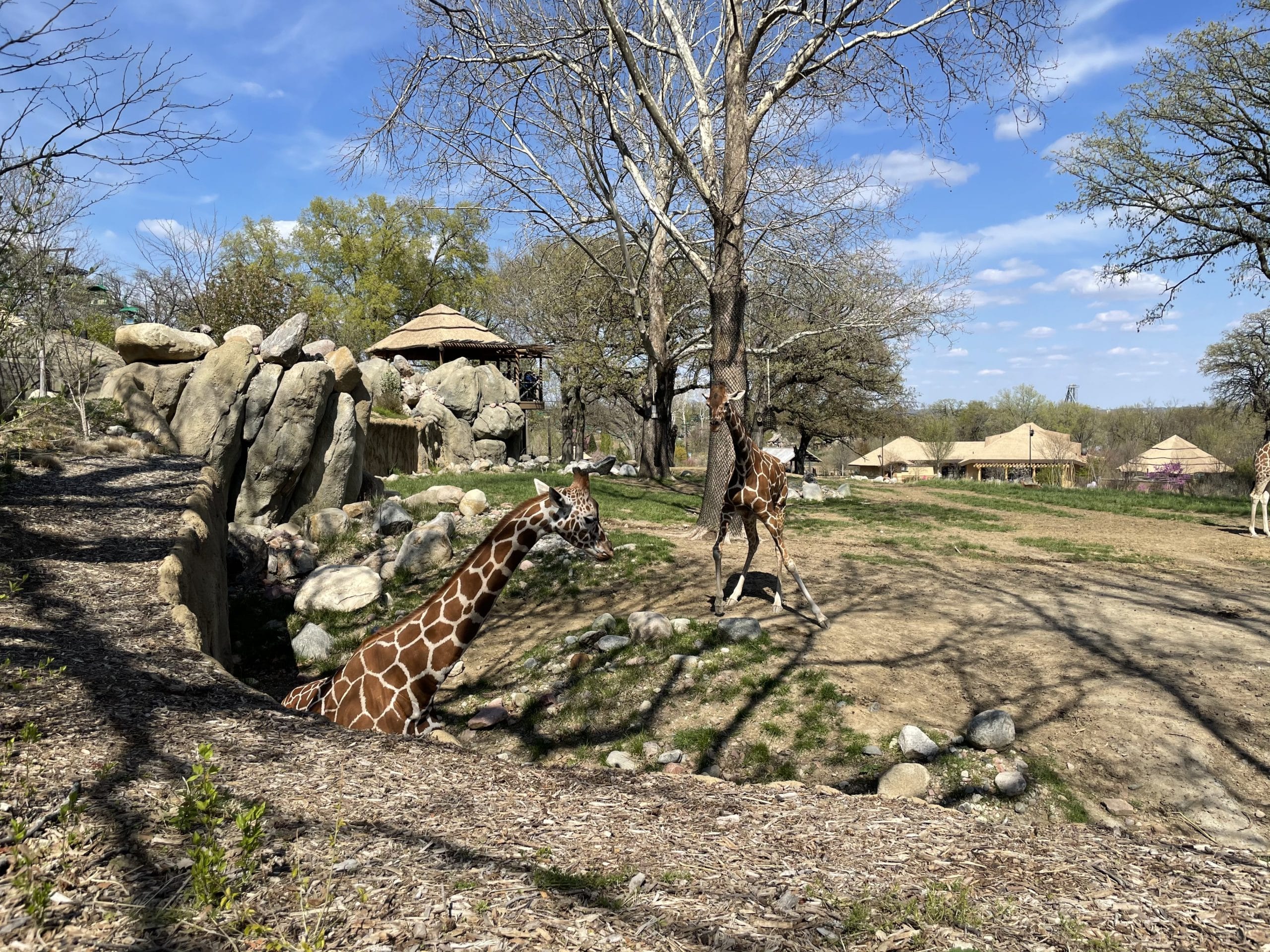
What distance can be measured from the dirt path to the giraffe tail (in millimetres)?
1154

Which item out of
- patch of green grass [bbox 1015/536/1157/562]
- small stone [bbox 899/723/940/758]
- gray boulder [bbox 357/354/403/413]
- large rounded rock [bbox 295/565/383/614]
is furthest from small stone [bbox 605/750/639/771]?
gray boulder [bbox 357/354/403/413]

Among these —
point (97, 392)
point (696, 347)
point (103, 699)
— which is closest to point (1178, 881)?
point (103, 699)

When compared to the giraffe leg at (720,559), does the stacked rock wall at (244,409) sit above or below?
above

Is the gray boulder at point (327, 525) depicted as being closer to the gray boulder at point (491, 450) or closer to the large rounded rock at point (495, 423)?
the gray boulder at point (491, 450)

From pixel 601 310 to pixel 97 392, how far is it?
19.0m

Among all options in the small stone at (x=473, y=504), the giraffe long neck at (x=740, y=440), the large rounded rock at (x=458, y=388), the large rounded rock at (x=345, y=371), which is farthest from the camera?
the large rounded rock at (x=458, y=388)

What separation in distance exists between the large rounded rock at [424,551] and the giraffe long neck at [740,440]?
16.0 ft

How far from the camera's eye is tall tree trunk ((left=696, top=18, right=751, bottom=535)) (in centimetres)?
1205

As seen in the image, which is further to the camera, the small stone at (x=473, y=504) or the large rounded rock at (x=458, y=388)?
the large rounded rock at (x=458, y=388)

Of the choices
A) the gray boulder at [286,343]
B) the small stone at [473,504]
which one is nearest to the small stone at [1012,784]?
the small stone at [473,504]

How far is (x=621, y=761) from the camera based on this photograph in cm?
568

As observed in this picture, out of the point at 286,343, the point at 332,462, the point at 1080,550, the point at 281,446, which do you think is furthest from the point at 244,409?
the point at 1080,550

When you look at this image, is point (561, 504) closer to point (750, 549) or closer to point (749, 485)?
point (749, 485)

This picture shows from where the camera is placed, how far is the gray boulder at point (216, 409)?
477 inches
